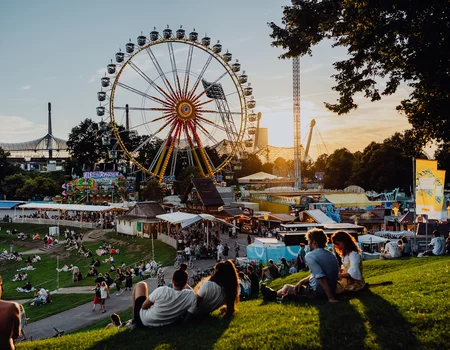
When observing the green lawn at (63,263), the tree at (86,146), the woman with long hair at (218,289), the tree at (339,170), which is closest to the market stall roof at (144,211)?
the green lawn at (63,263)

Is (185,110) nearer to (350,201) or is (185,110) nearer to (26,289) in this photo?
(350,201)

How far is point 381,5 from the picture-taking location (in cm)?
862

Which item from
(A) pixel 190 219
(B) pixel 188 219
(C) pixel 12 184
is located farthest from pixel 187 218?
(C) pixel 12 184

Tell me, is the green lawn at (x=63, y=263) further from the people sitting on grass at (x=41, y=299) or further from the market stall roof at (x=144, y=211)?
the market stall roof at (x=144, y=211)

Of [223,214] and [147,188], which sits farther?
[147,188]

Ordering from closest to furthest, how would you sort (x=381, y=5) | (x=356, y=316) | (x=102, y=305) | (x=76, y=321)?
(x=356, y=316), (x=381, y=5), (x=76, y=321), (x=102, y=305)

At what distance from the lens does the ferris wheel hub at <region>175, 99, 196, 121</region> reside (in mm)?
44781

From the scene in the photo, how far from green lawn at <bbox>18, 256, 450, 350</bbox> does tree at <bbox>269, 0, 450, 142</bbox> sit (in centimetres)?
506

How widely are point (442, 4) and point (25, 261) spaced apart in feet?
91.1

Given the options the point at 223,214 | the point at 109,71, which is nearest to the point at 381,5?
the point at 223,214

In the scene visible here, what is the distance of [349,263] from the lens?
670 centimetres

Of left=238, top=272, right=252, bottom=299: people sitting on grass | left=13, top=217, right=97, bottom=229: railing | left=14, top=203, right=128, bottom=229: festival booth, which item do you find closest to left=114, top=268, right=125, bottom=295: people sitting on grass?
left=238, top=272, right=252, bottom=299: people sitting on grass

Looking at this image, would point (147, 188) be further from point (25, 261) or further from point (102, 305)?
point (102, 305)

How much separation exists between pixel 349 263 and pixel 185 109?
39685mm
